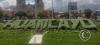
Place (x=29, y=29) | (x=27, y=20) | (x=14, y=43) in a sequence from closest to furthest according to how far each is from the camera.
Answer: (x=14, y=43) → (x=29, y=29) → (x=27, y=20)

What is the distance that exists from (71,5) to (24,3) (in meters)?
2.35

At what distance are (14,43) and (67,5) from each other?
6492 mm

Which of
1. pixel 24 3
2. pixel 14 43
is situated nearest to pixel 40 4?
pixel 24 3

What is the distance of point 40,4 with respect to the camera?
50.1 feet

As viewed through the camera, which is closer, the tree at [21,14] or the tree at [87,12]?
the tree at [87,12]

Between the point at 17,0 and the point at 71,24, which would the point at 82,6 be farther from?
the point at 17,0

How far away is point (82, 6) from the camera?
49.7 feet

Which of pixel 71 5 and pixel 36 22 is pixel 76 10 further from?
pixel 36 22

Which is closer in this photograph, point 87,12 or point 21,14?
point 87,12

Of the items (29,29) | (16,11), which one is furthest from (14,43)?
(16,11)

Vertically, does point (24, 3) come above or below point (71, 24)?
above

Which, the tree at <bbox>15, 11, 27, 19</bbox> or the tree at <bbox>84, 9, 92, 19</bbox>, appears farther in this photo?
the tree at <bbox>15, 11, 27, 19</bbox>

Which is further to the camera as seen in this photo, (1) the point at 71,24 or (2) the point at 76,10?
(2) the point at 76,10

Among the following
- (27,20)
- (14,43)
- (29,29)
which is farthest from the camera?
(27,20)
